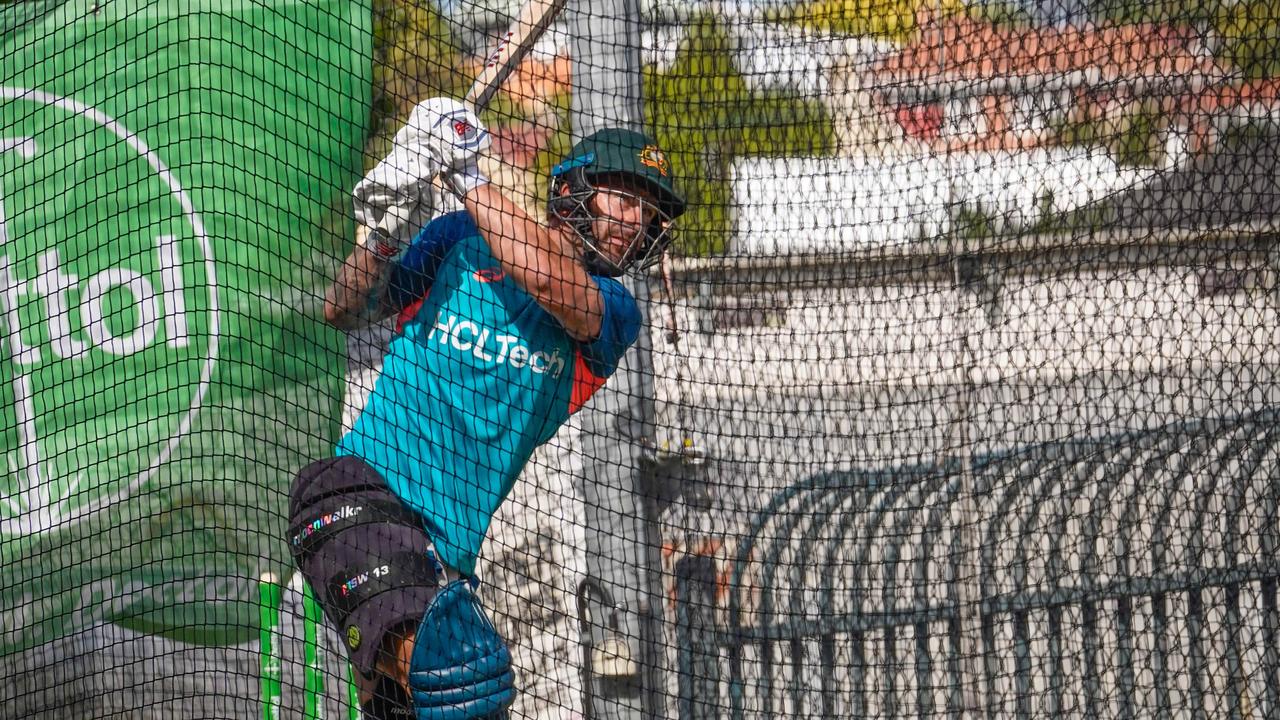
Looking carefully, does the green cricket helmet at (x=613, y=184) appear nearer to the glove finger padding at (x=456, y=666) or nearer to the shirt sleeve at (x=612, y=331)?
the shirt sleeve at (x=612, y=331)

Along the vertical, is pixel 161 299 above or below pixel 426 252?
above

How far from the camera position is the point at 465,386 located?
227 cm

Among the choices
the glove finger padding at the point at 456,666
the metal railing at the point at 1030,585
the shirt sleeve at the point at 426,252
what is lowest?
the glove finger padding at the point at 456,666

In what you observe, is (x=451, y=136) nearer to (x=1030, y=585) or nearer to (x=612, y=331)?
(x=612, y=331)

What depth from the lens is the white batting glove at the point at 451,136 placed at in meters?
2.16

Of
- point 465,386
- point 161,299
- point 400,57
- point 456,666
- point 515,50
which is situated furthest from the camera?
point 400,57

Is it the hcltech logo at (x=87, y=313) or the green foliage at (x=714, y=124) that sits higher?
the green foliage at (x=714, y=124)

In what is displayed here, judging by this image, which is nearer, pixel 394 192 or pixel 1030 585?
pixel 394 192

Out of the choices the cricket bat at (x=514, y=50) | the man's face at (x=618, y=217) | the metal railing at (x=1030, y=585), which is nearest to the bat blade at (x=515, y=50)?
the cricket bat at (x=514, y=50)

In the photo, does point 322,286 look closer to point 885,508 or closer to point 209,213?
point 209,213

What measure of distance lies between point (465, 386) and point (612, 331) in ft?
0.98

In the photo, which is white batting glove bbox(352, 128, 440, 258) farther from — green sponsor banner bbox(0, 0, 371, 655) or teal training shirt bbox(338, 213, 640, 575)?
green sponsor banner bbox(0, 0, 371, 655)

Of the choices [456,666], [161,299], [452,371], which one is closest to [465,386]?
[452,371]

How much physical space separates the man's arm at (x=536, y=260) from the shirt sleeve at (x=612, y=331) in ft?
Answer: 0.37
